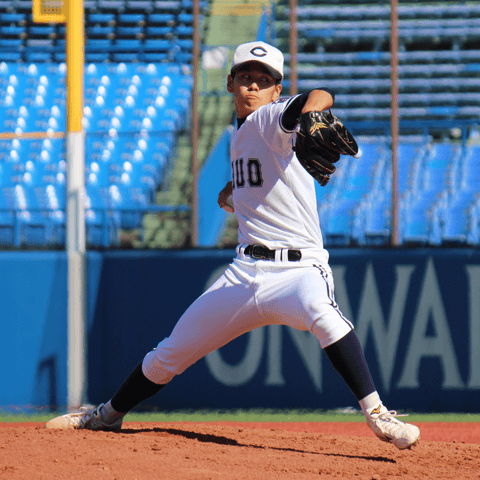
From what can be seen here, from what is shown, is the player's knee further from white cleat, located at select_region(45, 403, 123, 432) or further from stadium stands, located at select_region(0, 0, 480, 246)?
stadium stands, located at select_region(0, 0, 480, 246)

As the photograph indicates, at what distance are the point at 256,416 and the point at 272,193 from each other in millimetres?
2324

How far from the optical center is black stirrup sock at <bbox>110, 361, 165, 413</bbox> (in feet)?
11.0

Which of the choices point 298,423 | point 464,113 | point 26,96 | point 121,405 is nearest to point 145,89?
point 26,96

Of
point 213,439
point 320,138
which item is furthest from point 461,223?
point 320,138

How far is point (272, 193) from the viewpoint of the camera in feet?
10.0

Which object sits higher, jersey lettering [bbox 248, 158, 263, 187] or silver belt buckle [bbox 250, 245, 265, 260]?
jersey lettering [bbox 248, 158, 263, 187]

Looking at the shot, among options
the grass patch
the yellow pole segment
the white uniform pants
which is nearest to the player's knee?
the white uniform pants

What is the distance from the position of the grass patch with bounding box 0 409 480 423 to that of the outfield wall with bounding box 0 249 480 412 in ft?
0.20

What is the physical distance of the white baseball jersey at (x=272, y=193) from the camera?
3.03m

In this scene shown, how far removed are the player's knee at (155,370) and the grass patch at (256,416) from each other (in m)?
1.57

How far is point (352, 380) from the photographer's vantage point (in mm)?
2953

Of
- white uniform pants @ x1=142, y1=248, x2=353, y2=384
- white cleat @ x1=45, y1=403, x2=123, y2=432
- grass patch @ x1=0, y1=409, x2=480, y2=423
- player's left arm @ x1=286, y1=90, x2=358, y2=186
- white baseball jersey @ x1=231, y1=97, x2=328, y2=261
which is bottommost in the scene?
grass patch @ x1=0, y1=409, x2=480, y2=423

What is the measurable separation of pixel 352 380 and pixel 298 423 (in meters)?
1.88

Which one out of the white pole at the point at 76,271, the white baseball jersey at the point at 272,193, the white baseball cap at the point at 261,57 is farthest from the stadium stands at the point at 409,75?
the white baseball jersey at the point at 272,193
